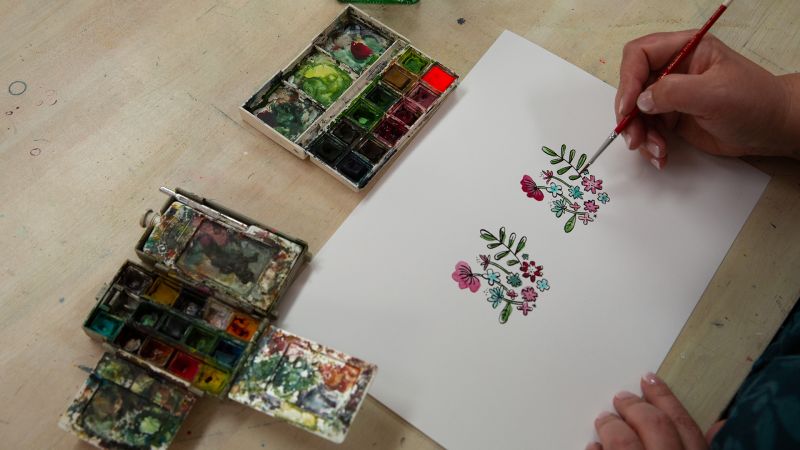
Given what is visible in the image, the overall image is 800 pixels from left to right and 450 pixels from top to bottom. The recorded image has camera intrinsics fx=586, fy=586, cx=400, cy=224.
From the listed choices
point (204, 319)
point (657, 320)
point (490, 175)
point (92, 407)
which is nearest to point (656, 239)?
point (657, 320)

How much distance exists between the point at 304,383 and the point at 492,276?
37cm

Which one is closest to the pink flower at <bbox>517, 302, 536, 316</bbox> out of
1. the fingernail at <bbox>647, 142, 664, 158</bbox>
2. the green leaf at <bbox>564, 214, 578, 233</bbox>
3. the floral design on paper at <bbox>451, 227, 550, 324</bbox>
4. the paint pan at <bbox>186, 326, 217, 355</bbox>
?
the floral design on paper at <bbox>451, 227, 550, 324</bbox>

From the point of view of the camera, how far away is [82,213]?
40.4 inches

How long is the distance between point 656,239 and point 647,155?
169mm

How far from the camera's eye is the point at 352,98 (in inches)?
43.9

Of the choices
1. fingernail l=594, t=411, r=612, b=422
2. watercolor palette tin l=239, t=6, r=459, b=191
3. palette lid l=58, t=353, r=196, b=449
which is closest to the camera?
palette lid l=58, t=353, r=196, b=449

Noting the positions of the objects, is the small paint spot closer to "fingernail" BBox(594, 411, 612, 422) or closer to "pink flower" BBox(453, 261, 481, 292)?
"pink flower" BBox(453, 261, 481, 292)

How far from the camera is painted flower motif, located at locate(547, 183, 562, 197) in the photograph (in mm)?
1102

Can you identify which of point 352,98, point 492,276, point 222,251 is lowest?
point 222,251

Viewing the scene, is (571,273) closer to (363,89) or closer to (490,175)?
(490,175)

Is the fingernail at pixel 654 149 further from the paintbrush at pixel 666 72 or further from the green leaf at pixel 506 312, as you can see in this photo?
the green leaf at pixel 506 312

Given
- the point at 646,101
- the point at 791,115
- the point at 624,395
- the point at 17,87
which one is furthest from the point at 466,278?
the point at 17,87

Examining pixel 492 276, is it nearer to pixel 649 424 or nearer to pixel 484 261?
pixel 484 261

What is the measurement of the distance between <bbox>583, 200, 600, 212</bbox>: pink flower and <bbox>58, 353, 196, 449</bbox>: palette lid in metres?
0.75
